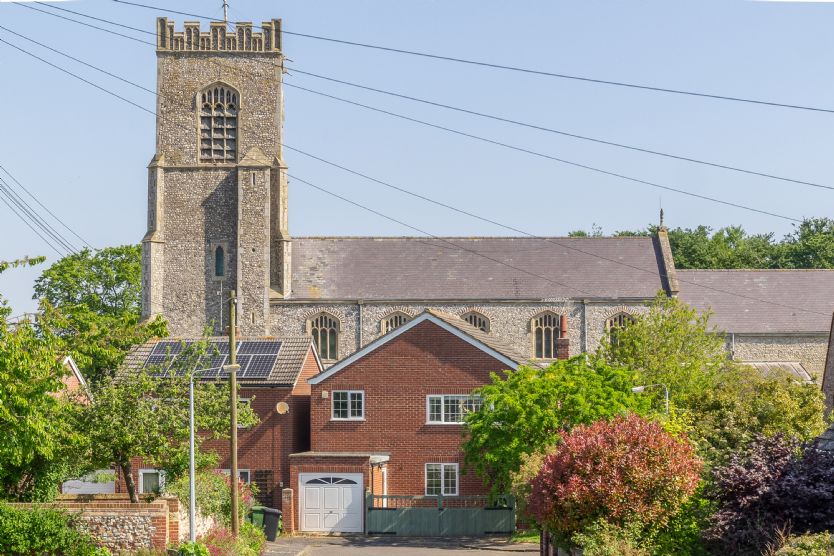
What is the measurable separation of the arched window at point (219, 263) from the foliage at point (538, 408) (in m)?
31.9

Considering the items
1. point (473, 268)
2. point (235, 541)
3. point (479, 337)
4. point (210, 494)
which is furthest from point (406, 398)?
point (473, 268)

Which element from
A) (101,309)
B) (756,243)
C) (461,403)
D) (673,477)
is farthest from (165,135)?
(756,243)

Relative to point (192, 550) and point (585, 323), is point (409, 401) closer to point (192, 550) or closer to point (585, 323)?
point (192, 550)

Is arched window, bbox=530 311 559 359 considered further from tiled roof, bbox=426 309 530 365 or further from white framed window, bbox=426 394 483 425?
white framed window, bbox=426 394 483 425

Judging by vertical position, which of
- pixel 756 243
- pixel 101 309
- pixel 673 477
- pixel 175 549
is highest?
pixel 756 243

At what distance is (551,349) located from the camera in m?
66.8

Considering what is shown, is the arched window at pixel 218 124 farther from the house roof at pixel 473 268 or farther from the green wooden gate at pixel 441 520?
the green wooden gate at pixel 441 520

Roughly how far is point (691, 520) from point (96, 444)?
14.6 metres

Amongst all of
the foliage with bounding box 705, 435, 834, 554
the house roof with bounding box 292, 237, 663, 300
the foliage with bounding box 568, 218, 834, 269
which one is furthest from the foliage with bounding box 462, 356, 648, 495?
the foliage with bounding box 568, 218, 834, 269

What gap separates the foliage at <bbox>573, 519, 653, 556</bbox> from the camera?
20.9m

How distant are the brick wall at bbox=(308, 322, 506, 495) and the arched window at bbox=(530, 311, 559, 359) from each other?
81.9 ft

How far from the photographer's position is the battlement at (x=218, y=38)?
67.7 metres

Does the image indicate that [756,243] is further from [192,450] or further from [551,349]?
[192,450]

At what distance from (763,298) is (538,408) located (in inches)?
1530
